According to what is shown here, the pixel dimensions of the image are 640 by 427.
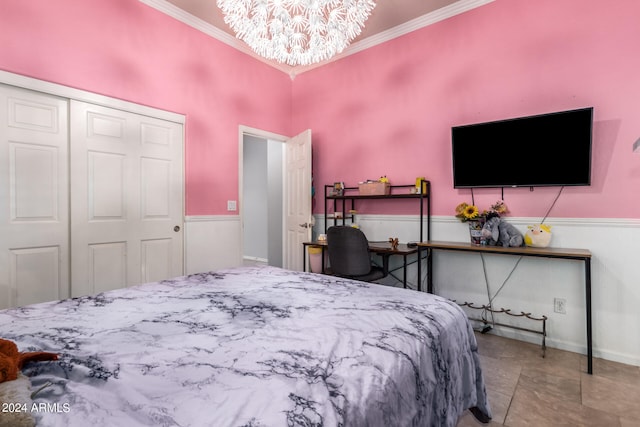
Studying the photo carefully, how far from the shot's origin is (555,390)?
1949 millimetres

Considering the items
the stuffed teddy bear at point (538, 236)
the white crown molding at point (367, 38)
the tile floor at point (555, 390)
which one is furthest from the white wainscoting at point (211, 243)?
the stuffed teddy bear at point (538, 236)

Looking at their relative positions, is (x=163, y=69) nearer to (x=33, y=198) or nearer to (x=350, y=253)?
(x=33, y=198)

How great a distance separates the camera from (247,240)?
20.1ft

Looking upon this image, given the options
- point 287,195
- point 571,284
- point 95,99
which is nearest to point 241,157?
point 287,195

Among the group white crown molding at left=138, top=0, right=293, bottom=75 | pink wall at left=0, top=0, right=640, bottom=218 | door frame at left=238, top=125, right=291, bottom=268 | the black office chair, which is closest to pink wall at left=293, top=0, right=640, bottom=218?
pink wall at left=0, top=0, right=640, bottom=218

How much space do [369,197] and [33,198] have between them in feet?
9.50

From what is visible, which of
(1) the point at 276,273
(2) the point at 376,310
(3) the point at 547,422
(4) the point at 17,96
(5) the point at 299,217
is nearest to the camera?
(2) the point at 376,310

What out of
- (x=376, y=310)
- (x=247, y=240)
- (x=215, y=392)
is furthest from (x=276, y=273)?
(x=247, y=240)

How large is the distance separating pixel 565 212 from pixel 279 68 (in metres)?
3.61

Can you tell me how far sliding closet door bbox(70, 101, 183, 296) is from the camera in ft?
8.41

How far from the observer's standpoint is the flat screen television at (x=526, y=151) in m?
2.40

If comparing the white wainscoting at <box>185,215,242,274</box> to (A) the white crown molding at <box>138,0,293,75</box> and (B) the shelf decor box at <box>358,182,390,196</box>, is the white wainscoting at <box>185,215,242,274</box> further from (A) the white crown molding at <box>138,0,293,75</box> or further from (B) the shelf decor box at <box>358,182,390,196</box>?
(A) the white crown molding at <box>138,0,293,75</box>

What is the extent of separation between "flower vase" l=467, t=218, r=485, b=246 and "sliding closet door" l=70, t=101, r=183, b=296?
2.80 meters

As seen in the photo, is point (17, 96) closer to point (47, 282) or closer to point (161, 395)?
point (47, 282)
